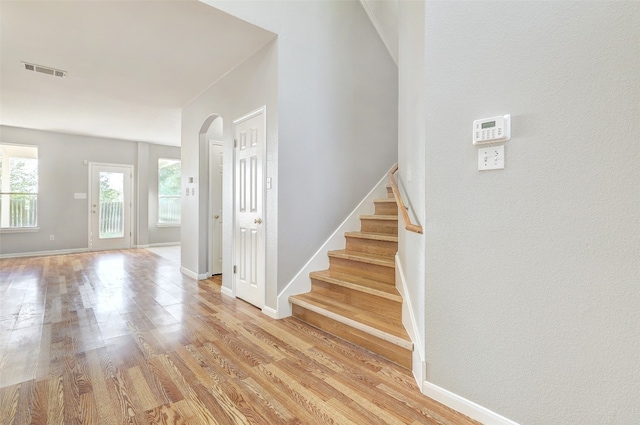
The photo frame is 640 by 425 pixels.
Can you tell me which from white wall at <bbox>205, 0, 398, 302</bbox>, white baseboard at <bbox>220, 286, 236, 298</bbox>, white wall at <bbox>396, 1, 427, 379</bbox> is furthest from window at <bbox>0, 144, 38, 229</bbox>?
white wall at <bbox>396, 1, 427, 379</bbox>

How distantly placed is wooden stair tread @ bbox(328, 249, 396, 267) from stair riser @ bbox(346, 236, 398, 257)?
47mm

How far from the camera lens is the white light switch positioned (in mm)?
1438

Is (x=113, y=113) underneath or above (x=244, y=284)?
above

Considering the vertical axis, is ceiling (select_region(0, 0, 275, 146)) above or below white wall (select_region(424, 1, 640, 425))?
above

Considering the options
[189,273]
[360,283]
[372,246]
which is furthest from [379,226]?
[189,273]

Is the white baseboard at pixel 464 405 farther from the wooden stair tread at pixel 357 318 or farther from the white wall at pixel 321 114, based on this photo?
the white wall at pixel 321 114

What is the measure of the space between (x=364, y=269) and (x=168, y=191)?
23.5 ft

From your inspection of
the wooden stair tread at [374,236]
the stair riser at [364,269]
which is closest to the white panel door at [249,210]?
the stair riser at [364,269]

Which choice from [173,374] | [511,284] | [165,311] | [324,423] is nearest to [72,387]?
[173,374]

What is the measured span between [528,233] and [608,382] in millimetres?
629

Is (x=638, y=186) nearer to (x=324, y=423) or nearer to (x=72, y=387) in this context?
(x=324, y=423)

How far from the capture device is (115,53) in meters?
3.29

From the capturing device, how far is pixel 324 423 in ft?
4.93

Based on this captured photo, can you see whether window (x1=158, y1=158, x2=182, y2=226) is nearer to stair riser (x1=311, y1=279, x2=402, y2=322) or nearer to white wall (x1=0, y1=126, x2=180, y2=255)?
white wall (x1=0, y1=126, x2=180, y2=255)
